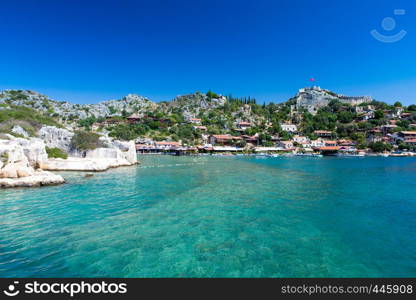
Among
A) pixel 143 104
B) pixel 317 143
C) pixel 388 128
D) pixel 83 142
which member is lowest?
pixel 317 143

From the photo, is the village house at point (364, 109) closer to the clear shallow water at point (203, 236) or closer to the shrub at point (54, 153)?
the clear shallow water at point (203, 236)

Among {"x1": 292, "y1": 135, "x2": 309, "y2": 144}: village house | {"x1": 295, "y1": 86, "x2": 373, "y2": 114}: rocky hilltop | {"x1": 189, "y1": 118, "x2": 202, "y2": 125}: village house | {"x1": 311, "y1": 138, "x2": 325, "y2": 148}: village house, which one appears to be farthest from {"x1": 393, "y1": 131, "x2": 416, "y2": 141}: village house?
{"x1": 189, "y1": 118, "x2": 202, "y2": 125}: village house

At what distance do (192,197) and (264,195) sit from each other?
468cm

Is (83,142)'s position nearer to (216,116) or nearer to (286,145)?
(286,145)

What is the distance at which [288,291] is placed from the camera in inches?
159

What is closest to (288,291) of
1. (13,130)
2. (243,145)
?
(13,130)

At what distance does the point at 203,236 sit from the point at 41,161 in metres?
21.7

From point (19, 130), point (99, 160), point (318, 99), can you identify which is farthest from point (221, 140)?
point (318, 99)

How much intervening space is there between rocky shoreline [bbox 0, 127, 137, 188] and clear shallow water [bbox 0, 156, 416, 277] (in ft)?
7.20

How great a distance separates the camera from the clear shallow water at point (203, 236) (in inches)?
206

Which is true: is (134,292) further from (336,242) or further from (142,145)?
(142,145)

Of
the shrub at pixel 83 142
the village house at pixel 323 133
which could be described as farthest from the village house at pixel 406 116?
the shrub at pixel 83 142

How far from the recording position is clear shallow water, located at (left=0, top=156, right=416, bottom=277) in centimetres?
523

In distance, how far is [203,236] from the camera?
716cm
